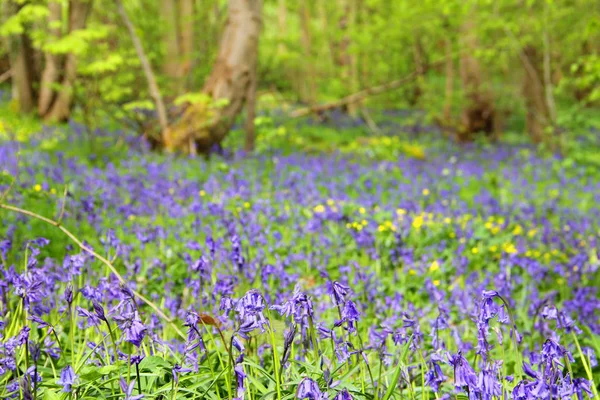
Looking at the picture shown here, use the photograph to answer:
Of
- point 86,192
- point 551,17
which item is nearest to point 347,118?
point 551,17

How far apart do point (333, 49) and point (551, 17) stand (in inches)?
524

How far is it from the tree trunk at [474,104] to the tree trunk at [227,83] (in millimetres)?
6413

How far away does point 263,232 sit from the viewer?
192 inches

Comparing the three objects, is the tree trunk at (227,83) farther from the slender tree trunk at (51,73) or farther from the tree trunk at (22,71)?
the tree trunk at (22,71)

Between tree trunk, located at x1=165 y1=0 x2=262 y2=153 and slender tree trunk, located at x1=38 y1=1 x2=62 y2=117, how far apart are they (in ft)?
12.0

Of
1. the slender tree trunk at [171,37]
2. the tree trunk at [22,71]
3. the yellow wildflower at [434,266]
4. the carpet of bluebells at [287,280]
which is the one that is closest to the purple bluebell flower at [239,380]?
the carpet of bluebells at [287,280]

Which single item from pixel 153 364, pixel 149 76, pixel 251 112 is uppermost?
pixel 149 76

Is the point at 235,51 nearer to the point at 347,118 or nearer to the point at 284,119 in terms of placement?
the point at 284,119

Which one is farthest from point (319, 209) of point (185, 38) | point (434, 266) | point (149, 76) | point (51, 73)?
point (185, 38)

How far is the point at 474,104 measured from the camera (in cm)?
1460

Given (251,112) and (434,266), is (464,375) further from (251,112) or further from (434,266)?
(251,112)

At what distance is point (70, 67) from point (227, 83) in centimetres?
432

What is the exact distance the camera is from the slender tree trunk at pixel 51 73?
37.8 feet

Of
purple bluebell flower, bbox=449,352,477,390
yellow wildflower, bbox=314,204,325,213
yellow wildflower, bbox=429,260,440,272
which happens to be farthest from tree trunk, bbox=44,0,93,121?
purple bluebell flower, bbox=449,352,477,390
